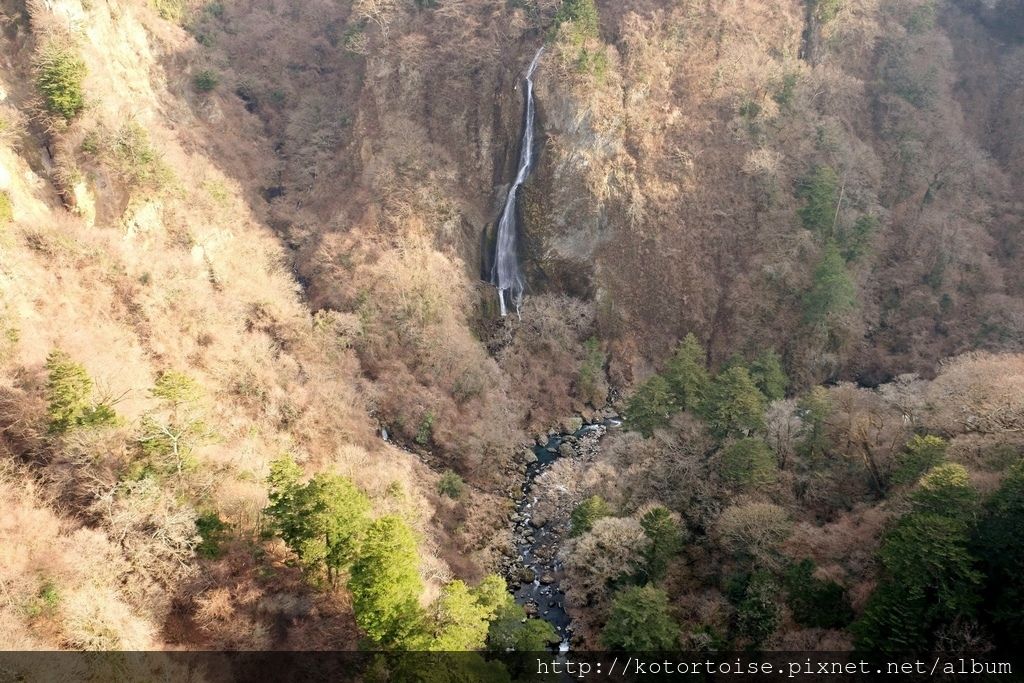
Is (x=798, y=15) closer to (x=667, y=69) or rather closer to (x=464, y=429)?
(x=667, y=69)

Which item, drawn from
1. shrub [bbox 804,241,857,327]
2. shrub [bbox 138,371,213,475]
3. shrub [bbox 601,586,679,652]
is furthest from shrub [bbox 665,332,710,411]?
shrub [bbox 138,371,213,475]

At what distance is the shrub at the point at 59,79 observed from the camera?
3366cm

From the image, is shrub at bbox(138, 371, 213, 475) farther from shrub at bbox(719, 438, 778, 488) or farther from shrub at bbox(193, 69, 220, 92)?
shrub at bbox(193, 69, 220, 92)

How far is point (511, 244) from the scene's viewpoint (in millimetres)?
56812

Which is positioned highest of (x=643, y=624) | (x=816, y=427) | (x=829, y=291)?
(x=829, y=291)

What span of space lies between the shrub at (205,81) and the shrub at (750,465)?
5025 centimetres

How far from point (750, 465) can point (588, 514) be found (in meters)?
8.70

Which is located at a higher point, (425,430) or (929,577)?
(929,577)

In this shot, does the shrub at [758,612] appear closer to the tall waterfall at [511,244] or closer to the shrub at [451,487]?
the shrub at [451,487]

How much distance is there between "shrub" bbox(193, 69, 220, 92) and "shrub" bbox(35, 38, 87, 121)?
695 inches

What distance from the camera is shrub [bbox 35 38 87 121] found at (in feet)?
110

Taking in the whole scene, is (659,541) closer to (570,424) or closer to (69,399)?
(570,424)

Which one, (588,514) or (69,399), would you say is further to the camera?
(588,514)

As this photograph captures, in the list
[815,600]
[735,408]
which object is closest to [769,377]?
[735,408]
